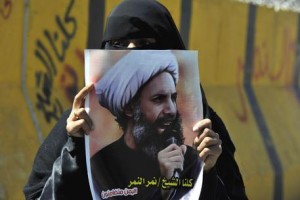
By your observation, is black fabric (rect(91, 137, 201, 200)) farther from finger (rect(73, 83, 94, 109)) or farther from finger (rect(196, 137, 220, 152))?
finger (rect(73, 83, 94, 109))

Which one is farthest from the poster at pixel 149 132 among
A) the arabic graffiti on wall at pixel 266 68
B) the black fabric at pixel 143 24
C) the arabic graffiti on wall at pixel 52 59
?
the arabic graffiti on wall at pixel 266 68

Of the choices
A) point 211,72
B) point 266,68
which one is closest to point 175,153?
point 211,72

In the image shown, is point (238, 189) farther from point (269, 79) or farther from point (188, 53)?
point (269, 79)

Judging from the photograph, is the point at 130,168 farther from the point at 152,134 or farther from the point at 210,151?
the point at 210,151

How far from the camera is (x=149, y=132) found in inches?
73.4

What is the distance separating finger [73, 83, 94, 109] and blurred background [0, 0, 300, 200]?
6.18 ft

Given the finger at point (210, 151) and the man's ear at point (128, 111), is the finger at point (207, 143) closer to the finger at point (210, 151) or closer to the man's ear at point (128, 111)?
the finger at point (210, 151)

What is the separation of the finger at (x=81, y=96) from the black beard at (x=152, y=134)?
16cm

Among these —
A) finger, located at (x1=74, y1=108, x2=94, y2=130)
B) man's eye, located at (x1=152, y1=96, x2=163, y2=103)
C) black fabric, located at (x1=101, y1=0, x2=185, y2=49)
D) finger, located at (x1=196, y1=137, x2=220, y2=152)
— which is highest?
black fabric, located at (x1=101, y1=0, x2=185, y2=49)

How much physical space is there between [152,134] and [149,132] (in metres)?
0.01

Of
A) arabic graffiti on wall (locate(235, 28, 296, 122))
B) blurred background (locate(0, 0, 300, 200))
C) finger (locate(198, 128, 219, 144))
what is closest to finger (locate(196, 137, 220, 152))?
finger (locate(198, 128, 219, 144))

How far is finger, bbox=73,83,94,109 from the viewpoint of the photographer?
1776 mm

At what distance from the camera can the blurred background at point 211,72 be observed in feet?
12.6

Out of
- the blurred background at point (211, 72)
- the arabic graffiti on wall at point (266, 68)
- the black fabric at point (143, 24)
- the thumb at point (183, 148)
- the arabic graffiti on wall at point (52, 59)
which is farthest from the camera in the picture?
the arabic graffiti on wall at point (266, 68)
